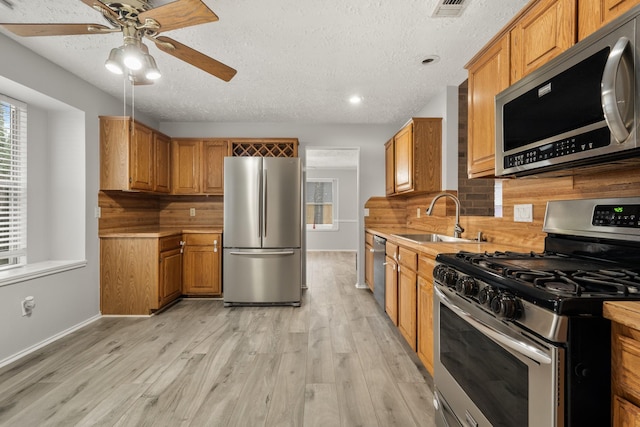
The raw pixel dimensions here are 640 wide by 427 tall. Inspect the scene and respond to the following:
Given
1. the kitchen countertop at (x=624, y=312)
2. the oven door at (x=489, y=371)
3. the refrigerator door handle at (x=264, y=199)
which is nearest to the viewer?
the kitchen countertop at (x=624, y=312)

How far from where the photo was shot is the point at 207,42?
2443 millimetres

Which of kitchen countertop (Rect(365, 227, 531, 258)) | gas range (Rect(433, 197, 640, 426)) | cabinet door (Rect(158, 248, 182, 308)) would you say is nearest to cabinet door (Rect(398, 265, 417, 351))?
kitchen countertop (Rect(365, 227, 531, 258))

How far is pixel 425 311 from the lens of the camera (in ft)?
6.85

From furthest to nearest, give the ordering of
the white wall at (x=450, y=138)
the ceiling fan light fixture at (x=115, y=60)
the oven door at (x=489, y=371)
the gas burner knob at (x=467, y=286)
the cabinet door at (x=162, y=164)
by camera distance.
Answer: the cabinet door at (x=162, y=164)
the white wall at (x=450, y=138)
the ceiling fan light fixture at (x=115, y=60)
the gas burner knob at (x=467, y=286)
the oven door at (x=489, y=371)

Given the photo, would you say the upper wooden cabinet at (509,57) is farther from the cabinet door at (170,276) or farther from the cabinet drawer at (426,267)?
the cabinet door at (170,276)

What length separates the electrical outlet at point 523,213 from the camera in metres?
1.87

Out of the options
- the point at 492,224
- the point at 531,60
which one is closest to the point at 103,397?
the point at 492,224

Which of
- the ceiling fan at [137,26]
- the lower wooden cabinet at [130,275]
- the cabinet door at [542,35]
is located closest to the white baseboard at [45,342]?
the lower wooden cabinet at [130,275]

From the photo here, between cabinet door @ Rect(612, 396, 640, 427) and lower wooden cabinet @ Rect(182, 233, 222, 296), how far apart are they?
381 centimetres

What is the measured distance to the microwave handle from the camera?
91cm

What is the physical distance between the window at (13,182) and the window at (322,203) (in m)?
6.50

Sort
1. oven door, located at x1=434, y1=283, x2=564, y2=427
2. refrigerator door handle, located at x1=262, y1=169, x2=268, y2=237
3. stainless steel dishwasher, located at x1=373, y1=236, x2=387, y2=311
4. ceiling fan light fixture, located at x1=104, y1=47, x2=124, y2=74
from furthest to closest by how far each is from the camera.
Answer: refrigerator door handle, located at x1=262, y1=169, x2=268, y2=237 < stainless steel dishwasher, located at x1=373, y1=236, x2=387, y2=311 < ceiling fan light fixture, located at x1=104, y1=47, x2=124, y2=74 < oven door, located at x1=434, y1=283, x2=564, y2=427

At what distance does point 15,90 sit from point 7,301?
5.58 ft

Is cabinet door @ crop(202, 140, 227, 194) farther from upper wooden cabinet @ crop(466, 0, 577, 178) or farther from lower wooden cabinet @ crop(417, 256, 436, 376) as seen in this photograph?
upper wooden cabinet @ crop(466, 0, 577, 178)
